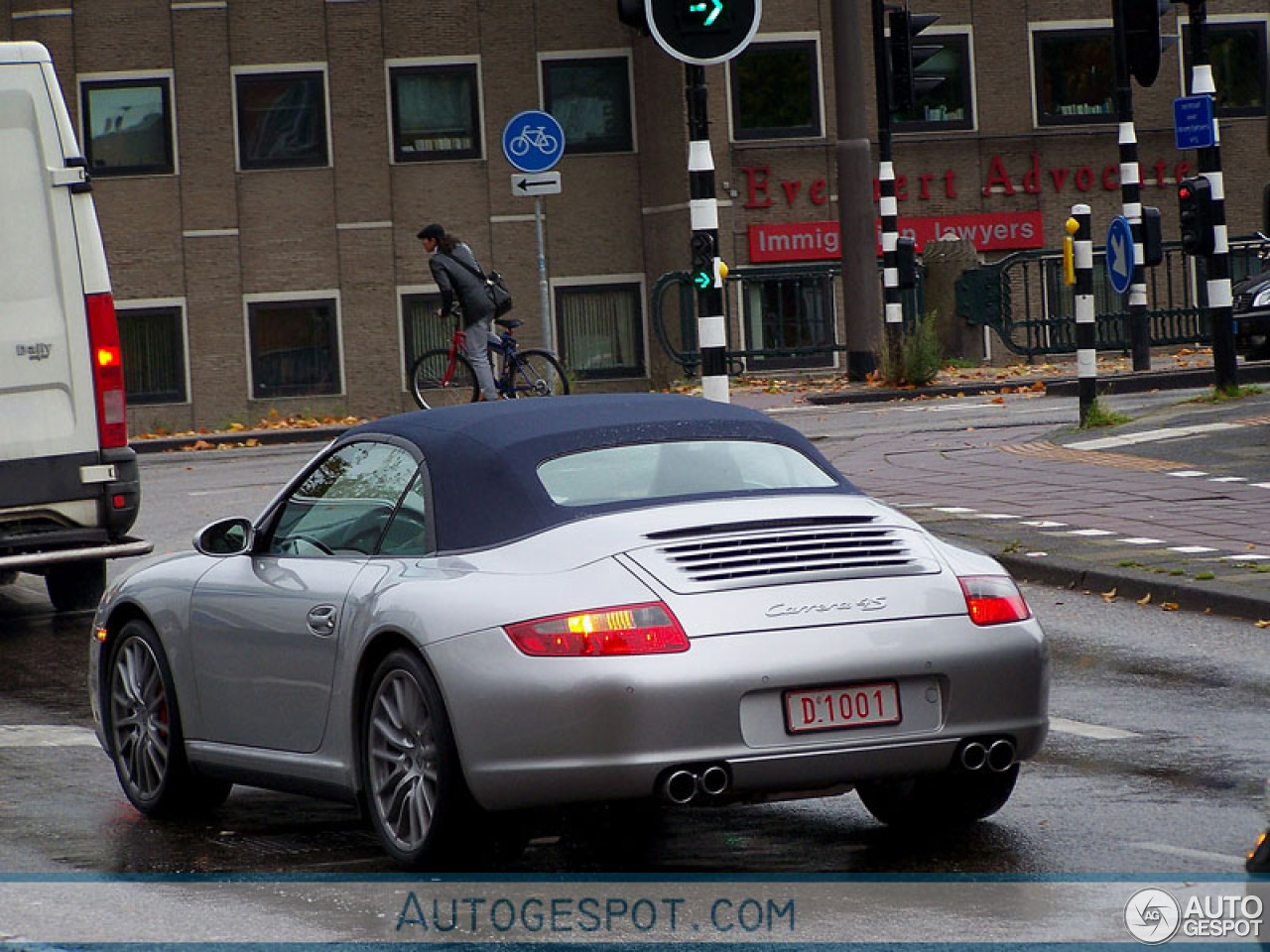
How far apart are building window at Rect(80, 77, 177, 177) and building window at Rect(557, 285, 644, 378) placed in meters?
6.57

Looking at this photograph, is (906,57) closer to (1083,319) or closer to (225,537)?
(1083,319)

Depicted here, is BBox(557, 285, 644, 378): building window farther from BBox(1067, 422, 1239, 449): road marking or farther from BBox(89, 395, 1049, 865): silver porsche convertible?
BBox(89, 395, 1049, 865): silver porsche convertible

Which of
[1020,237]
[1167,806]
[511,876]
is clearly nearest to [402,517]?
[511,876]

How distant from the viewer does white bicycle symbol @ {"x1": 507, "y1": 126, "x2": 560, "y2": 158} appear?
23641mm

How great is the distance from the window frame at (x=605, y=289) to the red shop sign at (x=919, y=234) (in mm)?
3125

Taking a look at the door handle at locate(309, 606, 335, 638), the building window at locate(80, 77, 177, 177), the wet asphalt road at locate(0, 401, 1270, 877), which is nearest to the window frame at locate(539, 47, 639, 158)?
the building window at locate(80, 77, 177, 177)

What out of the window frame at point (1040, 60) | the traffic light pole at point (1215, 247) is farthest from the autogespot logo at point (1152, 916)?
the window frame at point (1040, 60)

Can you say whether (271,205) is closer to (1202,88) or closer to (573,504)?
(1202,88)

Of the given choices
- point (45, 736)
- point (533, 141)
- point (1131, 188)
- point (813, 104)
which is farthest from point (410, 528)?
point (813, 104)

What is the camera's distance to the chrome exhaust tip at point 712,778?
19.6ft

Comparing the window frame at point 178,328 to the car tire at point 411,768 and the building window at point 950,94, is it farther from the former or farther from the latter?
the car tire at point 411,768

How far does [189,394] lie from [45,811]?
1196 inches

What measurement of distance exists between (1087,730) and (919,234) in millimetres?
28536

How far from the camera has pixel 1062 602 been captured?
37.7 ft
